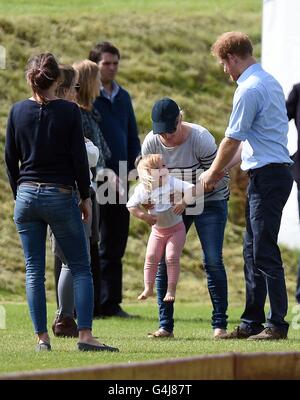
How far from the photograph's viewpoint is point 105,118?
1237cm

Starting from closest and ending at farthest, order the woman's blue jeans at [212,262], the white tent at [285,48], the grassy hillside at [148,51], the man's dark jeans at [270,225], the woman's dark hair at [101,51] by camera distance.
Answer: the man's dark jeans at [270,225] < the woman's blue jeans at [212,262] < the woman's dark hair at [101,51] < the white tent at [285,48] < the grassy hillside at [148,51]

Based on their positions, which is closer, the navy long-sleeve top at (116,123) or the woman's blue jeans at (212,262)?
the woman's blue jeans at (212,262)

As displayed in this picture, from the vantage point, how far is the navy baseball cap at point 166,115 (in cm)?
980

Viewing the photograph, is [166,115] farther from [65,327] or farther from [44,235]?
[65,327]

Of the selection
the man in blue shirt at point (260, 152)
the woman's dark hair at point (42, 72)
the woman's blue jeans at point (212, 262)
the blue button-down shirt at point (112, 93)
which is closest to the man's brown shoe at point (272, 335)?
the man in blue shirt at point (260, 152)

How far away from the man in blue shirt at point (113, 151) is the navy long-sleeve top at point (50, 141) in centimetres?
353

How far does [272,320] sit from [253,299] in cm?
44

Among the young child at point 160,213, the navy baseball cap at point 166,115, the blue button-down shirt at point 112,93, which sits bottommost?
the young child at point 160,213

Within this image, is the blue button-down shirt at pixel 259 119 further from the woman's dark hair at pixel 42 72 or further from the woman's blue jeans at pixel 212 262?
the woman's dark hair at pixel 42 72

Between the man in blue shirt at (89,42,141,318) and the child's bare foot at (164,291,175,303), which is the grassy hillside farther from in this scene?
the child's bare foot at (164,291,175,303)

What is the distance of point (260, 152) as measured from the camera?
9.62 meters

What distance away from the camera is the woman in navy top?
8.61m

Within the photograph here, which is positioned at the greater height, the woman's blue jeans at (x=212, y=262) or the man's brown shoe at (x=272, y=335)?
the woman's blue jeans at (x=212, y=262)

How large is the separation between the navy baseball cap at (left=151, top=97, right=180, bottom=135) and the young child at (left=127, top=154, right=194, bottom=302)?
278 mm
